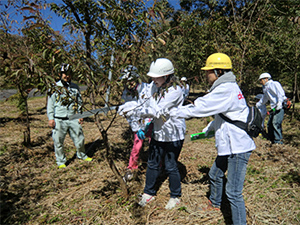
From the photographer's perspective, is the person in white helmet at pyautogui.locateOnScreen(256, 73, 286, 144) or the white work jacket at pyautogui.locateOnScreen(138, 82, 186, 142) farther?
the person in white helmet at pyautogui.locateOnScreen(256, 73, 286, 144)

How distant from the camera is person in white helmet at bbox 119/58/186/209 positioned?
2697mm

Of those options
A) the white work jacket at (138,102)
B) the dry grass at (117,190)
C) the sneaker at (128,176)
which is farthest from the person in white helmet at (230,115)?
the sneaker at (128,176)

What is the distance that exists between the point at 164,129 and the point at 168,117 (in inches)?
6.9

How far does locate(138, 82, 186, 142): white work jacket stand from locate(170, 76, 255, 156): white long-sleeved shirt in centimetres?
29

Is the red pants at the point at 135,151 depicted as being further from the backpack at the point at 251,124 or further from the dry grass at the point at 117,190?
the backpack at the point at 251,124

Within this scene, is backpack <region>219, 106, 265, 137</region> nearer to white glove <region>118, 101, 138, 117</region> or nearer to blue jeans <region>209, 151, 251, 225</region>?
blue jeans <region>209, 151, 251, 225</region>

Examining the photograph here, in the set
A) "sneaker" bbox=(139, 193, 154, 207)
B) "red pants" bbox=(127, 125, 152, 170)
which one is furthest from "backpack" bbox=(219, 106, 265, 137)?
"red pants" bbox=(127, 125, 152, 170)

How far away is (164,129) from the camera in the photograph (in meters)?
2.87

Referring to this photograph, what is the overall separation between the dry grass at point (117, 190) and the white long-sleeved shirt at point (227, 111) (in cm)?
120

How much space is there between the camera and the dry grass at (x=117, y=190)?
9.55ft

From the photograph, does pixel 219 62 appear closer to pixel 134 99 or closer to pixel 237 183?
pixel 237 183

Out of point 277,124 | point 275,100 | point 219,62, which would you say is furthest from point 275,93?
point 219,62

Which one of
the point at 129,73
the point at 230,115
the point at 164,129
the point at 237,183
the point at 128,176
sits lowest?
the point at 128,176

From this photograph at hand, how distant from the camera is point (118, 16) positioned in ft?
7.54
